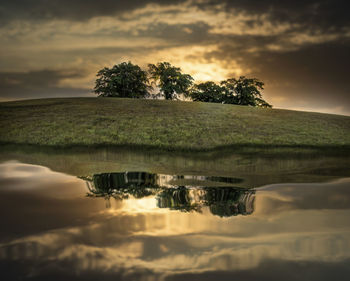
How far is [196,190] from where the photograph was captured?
530 centimetres

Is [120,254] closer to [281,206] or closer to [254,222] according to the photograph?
[254,222]

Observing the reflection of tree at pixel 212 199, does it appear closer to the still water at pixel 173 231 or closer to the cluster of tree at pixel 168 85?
the still water at pixel 173 231

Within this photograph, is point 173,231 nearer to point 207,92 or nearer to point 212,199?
point 212,199

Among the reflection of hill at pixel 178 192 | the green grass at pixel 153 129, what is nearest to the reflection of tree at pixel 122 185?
the reflection of hill at pixel 178 192

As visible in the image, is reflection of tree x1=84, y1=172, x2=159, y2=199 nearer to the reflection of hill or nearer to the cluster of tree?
the reflection of hill

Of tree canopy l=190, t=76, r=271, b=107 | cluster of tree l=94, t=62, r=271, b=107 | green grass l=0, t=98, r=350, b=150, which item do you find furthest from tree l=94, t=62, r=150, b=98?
green grass l=0, t=98, r=350, b=150

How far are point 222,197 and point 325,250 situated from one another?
2097mm

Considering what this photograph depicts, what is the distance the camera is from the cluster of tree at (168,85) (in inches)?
2073

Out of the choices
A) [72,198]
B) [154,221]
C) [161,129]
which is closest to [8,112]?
[161,129]

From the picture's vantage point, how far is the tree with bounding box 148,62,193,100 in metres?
54.3

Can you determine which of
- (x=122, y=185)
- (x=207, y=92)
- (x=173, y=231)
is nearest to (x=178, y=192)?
(x=122, y=185)

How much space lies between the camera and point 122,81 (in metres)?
51.2

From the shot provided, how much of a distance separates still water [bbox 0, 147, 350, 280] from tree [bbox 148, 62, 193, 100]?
49.6m

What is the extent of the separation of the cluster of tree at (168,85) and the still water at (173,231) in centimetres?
4748
